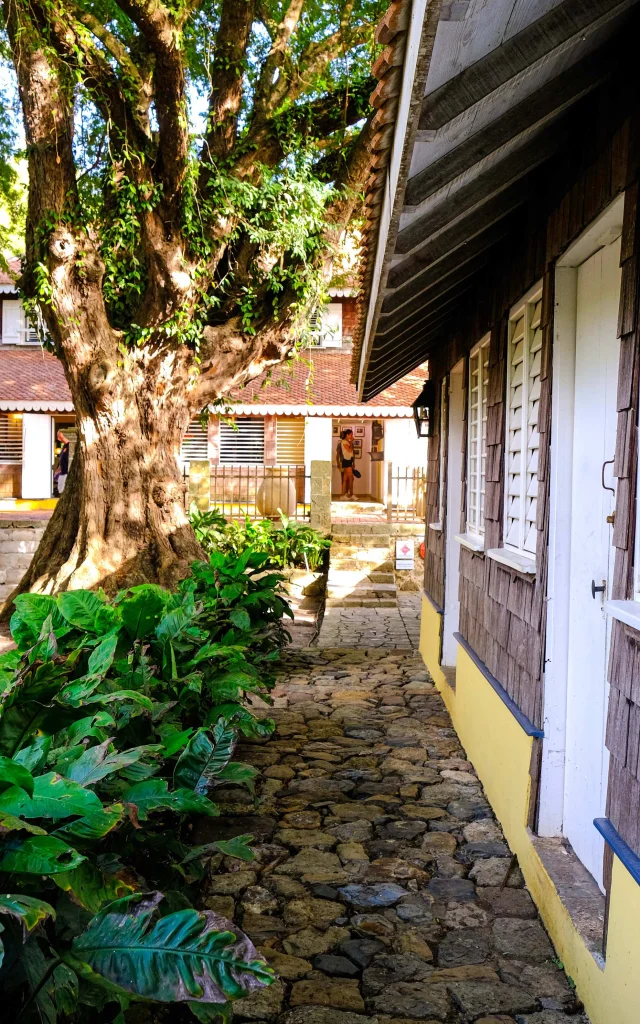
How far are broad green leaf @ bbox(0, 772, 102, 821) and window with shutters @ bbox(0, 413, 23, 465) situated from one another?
24.5m

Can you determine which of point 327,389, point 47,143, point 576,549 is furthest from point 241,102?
point 327,389

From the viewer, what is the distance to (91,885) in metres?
2.12

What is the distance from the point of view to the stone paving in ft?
33.9

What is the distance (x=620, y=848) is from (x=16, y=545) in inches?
582

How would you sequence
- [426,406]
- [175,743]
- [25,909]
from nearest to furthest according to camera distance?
[25,909] < [175,743] < [426,406]

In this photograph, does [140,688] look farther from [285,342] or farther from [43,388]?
[43,388]

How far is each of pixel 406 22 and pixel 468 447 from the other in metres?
4.99

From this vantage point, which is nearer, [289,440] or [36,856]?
[36,856]

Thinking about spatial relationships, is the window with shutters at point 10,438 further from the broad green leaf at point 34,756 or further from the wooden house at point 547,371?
the broad green leaf at point 34,756

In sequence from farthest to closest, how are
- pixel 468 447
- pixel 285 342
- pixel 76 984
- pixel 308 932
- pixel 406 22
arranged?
pixel 285 342
pixel 468 447
pixel 308 932
pixel 406 22
pixel 76 984

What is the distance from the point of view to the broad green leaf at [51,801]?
1.98 meters

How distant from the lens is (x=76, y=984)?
1.81 meters

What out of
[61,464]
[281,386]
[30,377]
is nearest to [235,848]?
[61,464]

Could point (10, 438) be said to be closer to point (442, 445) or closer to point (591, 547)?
point (442, 445)
